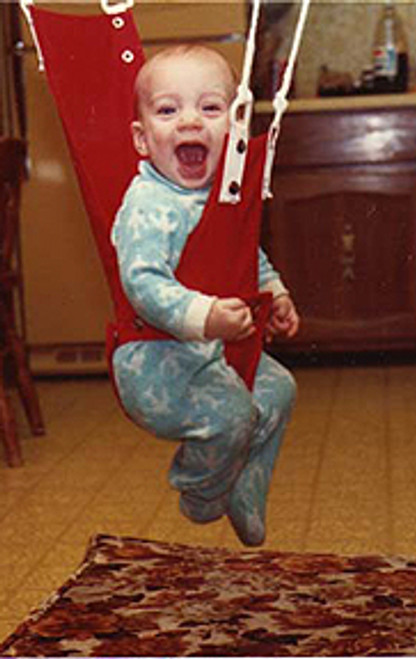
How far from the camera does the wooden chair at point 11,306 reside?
124 cm

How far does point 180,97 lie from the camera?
1.94 feet

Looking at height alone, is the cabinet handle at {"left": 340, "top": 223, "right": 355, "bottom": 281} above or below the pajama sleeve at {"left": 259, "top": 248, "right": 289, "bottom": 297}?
below

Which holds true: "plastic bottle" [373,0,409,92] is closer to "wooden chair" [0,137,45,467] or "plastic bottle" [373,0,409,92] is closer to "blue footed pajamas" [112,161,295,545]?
"wooden chair" [0,137,45,467]

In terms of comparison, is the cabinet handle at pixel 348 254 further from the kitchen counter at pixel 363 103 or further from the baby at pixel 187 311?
the baby at pixel 187 311

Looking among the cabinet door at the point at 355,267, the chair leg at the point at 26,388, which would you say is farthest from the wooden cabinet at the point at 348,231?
the chair leg at the point at 26,388

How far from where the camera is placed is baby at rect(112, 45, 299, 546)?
0.58 m

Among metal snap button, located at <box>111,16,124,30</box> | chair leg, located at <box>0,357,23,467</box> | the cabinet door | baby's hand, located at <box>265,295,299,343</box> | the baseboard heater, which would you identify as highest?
metal snap button, located at <box>111,16,124,30</box>

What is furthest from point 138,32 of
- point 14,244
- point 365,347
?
point 14,244

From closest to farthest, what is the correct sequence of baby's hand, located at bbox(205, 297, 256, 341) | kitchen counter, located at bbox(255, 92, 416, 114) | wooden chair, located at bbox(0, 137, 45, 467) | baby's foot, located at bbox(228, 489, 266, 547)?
baby's hand, located at bbox(205, 297, 256, 341)
baby's foot, located at bbox(228, 489, 266, 547)
kitchen counter, located at bbox(255, 92, 416, 114)
wooden chair, located at bbox(0, 137, 45, 467)

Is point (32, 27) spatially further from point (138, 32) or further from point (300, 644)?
point (300, 644)

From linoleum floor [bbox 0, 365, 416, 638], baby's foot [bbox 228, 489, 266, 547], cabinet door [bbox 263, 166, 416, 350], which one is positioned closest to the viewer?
baby's foot [bbox 228, 489, 266, 547]

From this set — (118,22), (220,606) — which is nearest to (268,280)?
(118,22)

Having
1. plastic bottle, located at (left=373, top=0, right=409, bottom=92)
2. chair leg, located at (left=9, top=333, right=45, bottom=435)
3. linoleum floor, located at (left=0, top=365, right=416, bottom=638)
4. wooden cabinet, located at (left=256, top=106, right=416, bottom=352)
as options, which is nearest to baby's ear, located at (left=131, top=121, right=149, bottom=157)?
wooden cabinet, located at (left=256, top=106, right=416, bottom=352)

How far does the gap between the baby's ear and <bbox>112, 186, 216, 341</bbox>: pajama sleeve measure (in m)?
0.02
